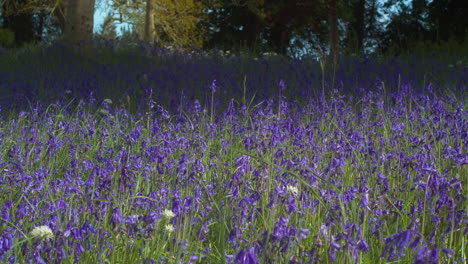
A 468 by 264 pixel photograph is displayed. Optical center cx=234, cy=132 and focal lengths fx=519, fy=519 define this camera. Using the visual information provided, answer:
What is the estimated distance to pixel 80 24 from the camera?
9094 millimetres

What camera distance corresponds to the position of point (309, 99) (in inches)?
199

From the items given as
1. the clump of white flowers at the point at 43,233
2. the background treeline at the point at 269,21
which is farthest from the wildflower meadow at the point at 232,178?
the background treeline at the point at 269,21

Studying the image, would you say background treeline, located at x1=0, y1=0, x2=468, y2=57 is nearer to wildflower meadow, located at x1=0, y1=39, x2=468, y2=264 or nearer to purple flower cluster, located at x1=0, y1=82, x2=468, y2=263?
wildflower meadow, located at x1=0, y1=39, x2=468, y2=264

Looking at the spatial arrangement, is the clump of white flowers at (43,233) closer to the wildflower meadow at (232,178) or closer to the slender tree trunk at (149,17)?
the wildflower meadow at (232,178)

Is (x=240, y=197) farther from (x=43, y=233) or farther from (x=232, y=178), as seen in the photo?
(x=43, y=233)

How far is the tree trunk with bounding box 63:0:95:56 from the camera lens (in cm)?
889

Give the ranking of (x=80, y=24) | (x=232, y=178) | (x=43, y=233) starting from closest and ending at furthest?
1. (x=43, y=233)
2. (x=232, y=178)
3. (x=80, y=24)

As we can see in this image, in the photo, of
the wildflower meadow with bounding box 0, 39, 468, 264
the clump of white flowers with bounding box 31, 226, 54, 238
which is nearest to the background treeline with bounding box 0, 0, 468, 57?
the wildflower meadow with bounding box 0, 39, 468, 264

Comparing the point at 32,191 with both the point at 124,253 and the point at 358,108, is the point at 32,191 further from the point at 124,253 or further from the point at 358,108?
the point at 358,108

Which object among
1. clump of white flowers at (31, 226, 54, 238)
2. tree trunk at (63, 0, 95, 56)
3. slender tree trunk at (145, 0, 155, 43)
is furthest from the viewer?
slender tree trunk at (145, 0, 155, 43)

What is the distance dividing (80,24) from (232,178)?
7.49m

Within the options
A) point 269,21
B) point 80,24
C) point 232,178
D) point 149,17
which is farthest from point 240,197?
point 269,21

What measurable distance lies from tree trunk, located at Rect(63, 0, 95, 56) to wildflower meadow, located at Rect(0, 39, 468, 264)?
2111 mm

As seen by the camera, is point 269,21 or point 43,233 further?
point 269,21
